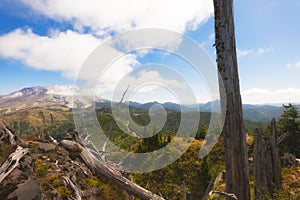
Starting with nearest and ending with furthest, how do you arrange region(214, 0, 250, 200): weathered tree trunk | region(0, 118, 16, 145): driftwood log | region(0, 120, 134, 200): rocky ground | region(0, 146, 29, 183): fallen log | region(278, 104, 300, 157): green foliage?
1. region(214, 0, 250, 200): weathered tree trunk
2. region(0, 120, 134, 200): rocky ground
3. region(0, 146, 29, 183): fallen log
4. region(0, 118, 16, 145): driftwood log
5. region(278, 104, 300, 157): green foliage

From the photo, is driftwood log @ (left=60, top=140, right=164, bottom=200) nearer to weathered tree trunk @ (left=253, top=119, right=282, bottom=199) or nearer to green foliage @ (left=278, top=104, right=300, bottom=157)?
weathered tree trunk @ (left=253, top=119, right=282, bottom=199)

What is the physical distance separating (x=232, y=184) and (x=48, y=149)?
9628 millimetres

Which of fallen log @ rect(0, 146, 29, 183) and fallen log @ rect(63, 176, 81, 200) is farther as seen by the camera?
fallen log @ rect(63, 176, 81, 200)

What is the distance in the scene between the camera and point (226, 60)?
15.7 ft

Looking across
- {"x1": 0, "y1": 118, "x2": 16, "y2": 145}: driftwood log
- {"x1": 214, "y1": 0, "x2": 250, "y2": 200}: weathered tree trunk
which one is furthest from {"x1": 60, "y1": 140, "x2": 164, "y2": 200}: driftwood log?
{"x1": 0, "y1": 118, "x2": 16, "y2": 145}: driftwood log

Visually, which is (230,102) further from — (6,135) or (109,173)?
(6,135)

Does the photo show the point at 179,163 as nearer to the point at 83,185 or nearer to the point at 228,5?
the point at 83,185

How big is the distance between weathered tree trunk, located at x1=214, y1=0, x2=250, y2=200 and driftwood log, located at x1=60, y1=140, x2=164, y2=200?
345 centimetres

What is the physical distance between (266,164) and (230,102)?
530cm

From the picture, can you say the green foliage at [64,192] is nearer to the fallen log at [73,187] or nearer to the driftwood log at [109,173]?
the fallen log at [73,187]

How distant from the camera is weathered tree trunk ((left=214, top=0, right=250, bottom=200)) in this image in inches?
183

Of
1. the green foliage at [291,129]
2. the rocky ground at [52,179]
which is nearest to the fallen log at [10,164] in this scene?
the rocky ground at [52,179]

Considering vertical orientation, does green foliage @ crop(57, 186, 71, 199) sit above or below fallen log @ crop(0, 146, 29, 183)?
below

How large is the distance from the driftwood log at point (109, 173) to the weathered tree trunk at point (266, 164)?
13.2 feet
